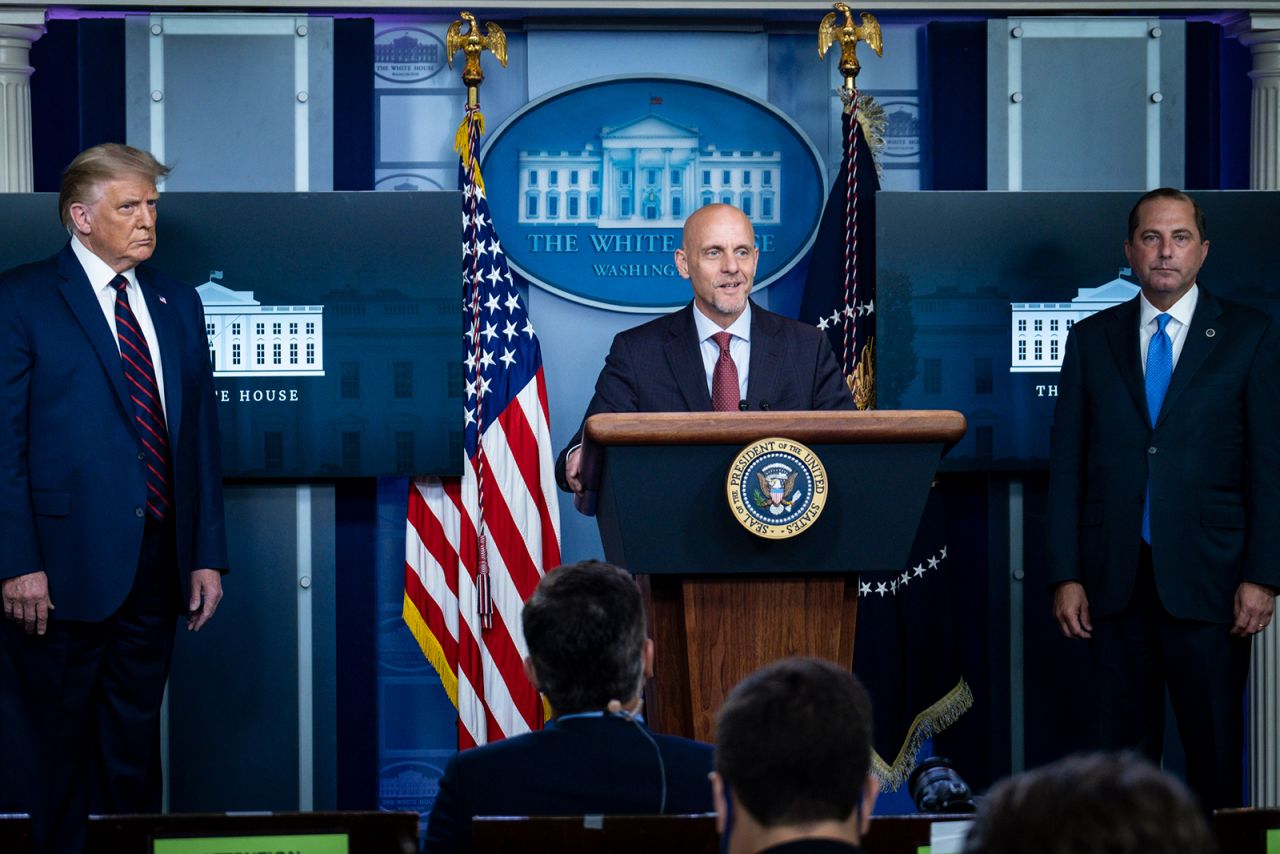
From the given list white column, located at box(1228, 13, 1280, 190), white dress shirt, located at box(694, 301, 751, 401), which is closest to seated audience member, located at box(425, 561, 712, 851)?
white dress shirt, located at box(694, 301, 751, 401)

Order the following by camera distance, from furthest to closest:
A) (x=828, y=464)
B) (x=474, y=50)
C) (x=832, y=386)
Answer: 1. (x=474, y=50)
2. (x=832, y=386)
3. (x=828, y=464)

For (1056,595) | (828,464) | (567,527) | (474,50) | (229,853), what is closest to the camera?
(229,853)

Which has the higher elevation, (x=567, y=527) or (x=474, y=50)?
(x=474, y=50)

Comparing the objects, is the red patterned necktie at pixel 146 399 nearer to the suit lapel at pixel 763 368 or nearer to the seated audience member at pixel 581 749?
the suit lapel at pixel 763 368

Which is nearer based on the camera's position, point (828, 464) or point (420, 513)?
point (828, 464)

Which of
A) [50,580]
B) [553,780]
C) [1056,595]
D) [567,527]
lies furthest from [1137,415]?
[50,580]

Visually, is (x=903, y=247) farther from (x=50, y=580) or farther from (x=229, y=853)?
(x=229, y=853)

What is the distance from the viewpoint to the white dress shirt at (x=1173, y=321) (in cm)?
387

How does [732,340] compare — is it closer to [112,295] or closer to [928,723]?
[112,295]

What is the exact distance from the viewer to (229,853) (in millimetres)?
1970

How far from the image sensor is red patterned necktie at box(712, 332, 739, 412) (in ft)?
11.7

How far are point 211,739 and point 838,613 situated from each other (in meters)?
2.70

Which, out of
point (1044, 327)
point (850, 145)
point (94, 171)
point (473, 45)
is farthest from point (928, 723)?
point (94, 171)

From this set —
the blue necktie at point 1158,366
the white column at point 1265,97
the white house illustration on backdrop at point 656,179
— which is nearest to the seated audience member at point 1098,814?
the blue necktie at point 1158,366
